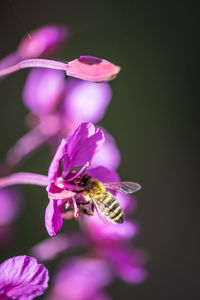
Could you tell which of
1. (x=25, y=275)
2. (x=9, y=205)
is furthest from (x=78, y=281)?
(x=25, y=275)

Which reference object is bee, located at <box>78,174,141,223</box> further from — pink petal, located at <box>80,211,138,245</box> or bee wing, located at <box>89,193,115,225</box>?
pink petal, located at <box>80,211,138,245</box>

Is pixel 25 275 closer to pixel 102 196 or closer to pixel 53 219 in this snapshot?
pixel 53 219

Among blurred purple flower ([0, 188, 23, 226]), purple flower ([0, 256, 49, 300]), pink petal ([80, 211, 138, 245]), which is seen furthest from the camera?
blurred purple flower ([0, 188, 23, 226])

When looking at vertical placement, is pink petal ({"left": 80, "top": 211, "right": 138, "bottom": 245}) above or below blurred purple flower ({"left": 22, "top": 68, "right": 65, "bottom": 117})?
below

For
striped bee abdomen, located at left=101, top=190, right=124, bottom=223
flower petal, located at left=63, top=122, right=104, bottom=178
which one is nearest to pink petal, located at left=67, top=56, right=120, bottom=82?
flower petal, located at left=63, top=122, right=104, bottom=178

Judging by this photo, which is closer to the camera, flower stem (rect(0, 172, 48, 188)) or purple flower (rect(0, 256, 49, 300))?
Answer: purple flower (rect(0, 256, 49, 300))

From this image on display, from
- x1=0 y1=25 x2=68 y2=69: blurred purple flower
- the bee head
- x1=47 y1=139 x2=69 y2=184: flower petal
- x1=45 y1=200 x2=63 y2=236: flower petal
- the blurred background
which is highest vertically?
x1=0 y1=25 x2=68 y2=69: blurred purple flower

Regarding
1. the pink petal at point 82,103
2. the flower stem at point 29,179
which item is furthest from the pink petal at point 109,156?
the flower stem at point 29,179

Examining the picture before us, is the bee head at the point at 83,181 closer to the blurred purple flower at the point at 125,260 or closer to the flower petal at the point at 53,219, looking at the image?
the flower petal at the point at 53,219
